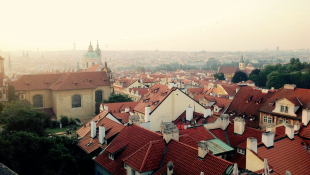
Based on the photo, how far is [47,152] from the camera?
21688 millimetres

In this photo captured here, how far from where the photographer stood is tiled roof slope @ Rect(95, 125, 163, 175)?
1985 centimetres

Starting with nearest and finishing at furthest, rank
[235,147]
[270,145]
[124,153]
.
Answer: [270,145] < [124,153] < [235,147]

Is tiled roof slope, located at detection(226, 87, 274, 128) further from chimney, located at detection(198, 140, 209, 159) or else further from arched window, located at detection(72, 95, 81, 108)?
arched window, located at detection(72, 95, 81, 108)

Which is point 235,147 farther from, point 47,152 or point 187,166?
point 47,152

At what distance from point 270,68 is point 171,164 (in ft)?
310

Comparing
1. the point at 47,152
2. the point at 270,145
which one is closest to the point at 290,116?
the point at 270,145

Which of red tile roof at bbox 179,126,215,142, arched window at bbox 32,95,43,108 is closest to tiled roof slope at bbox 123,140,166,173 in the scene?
red tile roof at bbox 179,126,215,142

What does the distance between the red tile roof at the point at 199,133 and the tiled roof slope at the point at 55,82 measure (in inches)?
1568

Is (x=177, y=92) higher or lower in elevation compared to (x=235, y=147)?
higher

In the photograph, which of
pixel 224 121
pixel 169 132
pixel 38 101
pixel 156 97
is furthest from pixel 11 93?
pixel 169 132

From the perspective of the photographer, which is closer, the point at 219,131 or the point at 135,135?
the point at 135,135

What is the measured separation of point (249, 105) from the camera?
38.7m

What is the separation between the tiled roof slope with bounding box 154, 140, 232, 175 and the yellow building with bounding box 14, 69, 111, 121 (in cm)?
4326

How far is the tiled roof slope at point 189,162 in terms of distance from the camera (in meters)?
15.2
